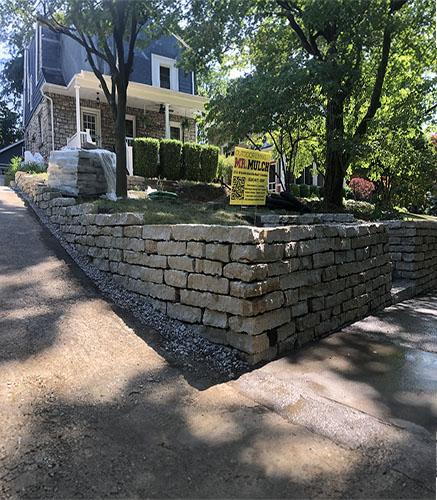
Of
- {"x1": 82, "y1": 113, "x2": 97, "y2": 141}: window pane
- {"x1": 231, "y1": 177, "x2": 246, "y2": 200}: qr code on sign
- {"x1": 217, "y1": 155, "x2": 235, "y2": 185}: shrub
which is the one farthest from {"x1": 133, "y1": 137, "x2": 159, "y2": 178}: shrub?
{"x1": 231, "y1": 177, "x2": 246, "y2": 200}: qr code on sign

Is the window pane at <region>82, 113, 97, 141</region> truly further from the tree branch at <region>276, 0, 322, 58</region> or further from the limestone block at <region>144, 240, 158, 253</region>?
the limestone block at <region>144, 240, 158, 253</region>

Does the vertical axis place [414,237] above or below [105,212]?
below

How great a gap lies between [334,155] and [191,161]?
202 inches

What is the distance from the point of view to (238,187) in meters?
4.74

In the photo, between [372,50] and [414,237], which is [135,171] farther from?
[414,237]

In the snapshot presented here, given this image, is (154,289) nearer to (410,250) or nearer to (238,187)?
(238,187)

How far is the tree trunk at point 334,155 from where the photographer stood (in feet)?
32.8

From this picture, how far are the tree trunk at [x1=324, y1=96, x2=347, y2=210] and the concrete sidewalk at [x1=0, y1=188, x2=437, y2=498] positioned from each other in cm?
647

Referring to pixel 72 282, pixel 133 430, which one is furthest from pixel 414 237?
pixel 133 430

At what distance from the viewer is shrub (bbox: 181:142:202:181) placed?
14461 millimetres

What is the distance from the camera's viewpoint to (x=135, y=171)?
13703mm

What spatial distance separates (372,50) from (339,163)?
2.97 metres

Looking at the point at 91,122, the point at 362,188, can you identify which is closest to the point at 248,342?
the point at 91,122

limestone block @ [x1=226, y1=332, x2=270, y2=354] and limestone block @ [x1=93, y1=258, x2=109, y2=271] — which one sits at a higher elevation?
limestone block @ [x1=93, y1=258, x2=109, y2=271]
